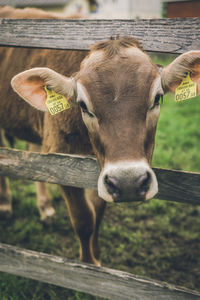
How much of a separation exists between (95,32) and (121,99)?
515 millimetres

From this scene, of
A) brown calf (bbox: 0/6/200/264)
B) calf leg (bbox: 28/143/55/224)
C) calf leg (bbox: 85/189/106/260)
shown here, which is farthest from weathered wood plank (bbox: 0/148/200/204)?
calf leg (bbox: 28/143/55/224)

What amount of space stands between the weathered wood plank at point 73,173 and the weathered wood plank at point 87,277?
0.52 metres

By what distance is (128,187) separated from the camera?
139cm

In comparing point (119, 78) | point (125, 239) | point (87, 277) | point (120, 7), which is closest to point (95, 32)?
point (119, 78)

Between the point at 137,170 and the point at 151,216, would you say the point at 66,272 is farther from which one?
the point at 151,216

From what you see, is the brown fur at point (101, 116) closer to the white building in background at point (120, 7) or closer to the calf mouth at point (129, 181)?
the calf mouth at point (129, 181)

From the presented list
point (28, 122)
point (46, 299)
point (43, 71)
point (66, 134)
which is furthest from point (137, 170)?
point (28, 122)

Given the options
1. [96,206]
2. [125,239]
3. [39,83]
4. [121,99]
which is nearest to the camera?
[121,99]

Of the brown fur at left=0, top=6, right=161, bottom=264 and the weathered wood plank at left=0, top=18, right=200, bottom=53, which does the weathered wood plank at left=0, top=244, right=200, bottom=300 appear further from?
the weathered wood plank at left=0, top=18, right=200, bottom=53

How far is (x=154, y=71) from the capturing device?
1.66 meters

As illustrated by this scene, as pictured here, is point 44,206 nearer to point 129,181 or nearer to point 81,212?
point 81,212

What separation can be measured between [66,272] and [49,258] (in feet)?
0.49

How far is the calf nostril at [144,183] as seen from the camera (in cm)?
139

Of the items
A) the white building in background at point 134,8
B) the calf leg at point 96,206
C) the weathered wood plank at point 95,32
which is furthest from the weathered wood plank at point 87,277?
the white building in background at point 134,8
